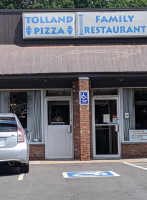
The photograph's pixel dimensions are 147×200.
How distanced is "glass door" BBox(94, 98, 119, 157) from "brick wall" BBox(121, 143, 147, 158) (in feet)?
1.13

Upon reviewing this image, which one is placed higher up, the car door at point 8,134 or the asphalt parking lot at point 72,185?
the car door at point 8,134

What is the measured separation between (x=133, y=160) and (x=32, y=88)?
454 cm

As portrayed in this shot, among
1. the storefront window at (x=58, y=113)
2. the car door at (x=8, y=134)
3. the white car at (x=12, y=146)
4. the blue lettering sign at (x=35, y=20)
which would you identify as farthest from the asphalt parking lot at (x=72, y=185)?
the blue lettering sign at (x=35, y=20)

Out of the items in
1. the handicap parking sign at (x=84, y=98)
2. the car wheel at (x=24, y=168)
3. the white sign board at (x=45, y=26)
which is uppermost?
the white sign board at (x=45, y=26)

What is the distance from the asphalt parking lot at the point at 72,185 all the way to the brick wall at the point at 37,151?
279 centimetres

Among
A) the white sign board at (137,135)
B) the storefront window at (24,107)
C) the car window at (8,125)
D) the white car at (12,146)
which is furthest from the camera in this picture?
the storefront window at (24,107)

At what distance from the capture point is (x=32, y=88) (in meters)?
15.3

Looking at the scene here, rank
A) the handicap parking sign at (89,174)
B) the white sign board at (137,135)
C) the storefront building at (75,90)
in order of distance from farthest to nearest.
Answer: the white sign board at (137,135)
the storefront building at (75,90)
the handicap parking sign at (89,174)

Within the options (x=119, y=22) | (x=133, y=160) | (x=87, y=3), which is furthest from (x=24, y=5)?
(x=133, y=160)

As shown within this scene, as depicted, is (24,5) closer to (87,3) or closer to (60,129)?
(87,3)

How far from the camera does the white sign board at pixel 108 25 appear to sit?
15.4 metres

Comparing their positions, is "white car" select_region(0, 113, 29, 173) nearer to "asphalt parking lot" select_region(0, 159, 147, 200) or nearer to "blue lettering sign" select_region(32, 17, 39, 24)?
"asphalt parking lot" select_region(0, 159, 147, 200)

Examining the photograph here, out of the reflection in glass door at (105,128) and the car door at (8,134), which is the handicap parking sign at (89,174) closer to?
the car door at (8,134)

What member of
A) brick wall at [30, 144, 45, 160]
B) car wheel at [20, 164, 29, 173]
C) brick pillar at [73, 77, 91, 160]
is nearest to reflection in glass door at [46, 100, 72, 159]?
brick wall at [30, 144, 45, 160]
